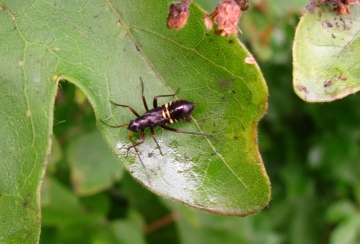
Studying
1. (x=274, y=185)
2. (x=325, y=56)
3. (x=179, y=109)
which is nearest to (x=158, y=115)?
(x=179, y=109)

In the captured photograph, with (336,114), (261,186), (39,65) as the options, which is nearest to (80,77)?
(39,65)

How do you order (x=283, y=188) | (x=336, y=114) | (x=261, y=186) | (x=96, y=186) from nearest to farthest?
(x=261, y=186) < (x=96, y=186) < (x=336, y=114) < (x=283, y=188)

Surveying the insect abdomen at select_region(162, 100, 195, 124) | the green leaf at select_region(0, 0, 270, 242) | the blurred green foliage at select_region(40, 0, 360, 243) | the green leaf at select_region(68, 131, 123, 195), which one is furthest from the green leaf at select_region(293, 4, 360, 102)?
the green leaf at select_region(68, 131, 123, 195)

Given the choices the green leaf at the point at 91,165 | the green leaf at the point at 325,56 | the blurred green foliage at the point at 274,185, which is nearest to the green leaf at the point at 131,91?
the green leaf at the point at 325,56

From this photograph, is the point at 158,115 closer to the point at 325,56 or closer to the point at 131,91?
the point at 131,91

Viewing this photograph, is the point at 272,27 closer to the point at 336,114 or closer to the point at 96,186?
the point at 336,114

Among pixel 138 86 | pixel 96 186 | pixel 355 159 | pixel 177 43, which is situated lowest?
pixel 355 159

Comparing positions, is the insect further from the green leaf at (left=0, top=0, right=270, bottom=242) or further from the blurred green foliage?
the blurred green foliage

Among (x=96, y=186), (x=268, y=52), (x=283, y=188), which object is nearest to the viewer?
(x=96, y=186)
